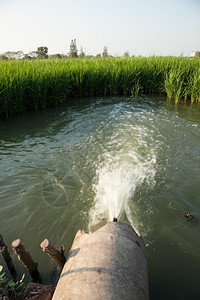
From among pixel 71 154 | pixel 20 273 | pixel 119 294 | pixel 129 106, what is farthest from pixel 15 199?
pixel 129 106

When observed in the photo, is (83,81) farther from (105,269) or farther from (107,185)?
(105,269)

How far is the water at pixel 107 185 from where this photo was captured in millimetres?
2361

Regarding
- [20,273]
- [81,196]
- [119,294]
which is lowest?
[20,273]

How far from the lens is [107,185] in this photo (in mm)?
3496

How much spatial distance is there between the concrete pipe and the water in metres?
0.67

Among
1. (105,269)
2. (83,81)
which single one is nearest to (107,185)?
(105,269)

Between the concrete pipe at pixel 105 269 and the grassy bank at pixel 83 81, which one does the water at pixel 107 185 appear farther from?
the grassy bank at pixel 83 81

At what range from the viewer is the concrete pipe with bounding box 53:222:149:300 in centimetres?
134

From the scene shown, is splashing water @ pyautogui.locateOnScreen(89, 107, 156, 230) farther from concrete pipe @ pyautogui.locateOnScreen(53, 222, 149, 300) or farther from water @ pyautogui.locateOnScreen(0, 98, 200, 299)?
concrete pipe @ pyautogui.locateOnScreen(53, 222, 149, 300)

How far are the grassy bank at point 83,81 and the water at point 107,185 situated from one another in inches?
33.8

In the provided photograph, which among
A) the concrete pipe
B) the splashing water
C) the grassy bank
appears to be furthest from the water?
the grassy bank

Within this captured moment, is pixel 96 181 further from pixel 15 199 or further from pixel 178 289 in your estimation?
pixel 178 289

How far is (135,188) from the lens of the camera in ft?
11.2

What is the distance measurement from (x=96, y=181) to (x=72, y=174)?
1.55ft
